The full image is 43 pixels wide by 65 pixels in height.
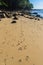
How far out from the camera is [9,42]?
9547mm

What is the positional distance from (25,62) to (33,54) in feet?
2.88

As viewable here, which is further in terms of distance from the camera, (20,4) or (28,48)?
(20,4)

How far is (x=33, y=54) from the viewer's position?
7836 millimetres

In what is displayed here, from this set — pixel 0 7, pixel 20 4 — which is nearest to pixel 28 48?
pixel 0 7

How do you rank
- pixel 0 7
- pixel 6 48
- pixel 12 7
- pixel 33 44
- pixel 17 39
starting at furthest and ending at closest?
1. pixel 12 7
2. pixel 0 7
3. pixel 17 39
4. pixel 33 44
5. pixel 6 48

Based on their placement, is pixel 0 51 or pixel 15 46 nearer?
pixel 0 51

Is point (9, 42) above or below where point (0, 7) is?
above

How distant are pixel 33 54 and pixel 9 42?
6.81 feet

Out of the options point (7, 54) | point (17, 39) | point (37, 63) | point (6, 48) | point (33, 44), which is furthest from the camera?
point (17, 39)

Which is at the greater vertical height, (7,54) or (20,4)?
(7,54)

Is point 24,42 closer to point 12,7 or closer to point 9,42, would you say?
point 9,42

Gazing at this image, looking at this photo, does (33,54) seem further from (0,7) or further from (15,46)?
(0,7)

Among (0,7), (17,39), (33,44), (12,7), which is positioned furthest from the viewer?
(12,7)

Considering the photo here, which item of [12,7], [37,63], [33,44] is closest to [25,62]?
[37,63]
